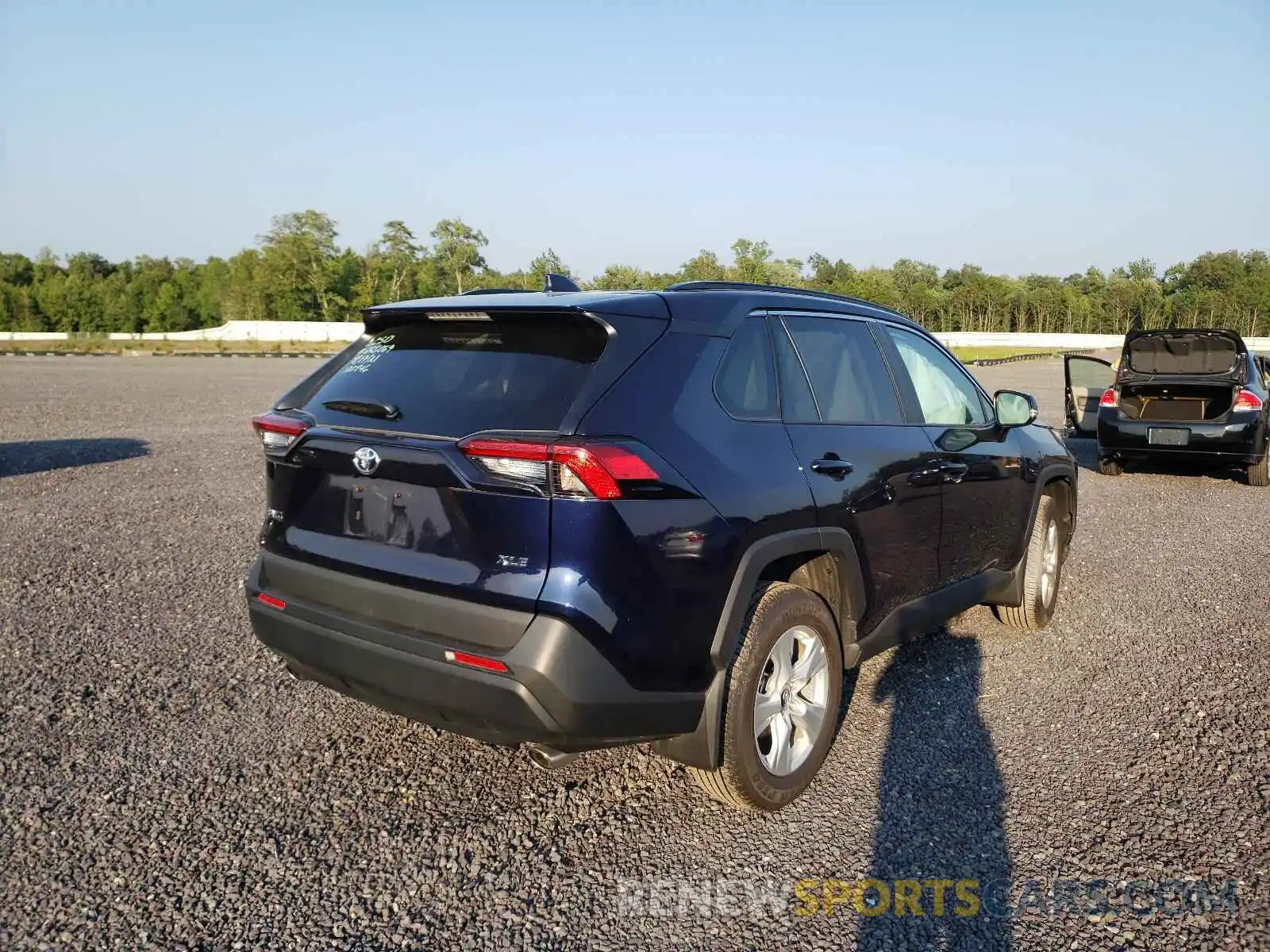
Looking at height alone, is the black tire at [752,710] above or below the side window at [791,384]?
below

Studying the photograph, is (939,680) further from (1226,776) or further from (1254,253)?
(1254,253)

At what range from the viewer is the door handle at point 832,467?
3.27 m

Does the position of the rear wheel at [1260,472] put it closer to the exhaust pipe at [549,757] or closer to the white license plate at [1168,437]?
the white license plate at [1168,437]

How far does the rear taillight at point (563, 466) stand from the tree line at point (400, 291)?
7980 cm

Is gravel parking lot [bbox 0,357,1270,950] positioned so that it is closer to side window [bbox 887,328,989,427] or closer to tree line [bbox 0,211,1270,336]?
side window [bbox 887,328,989,427]

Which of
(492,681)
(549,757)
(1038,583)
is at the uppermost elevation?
(492,681)

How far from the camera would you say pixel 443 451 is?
262 centimetres

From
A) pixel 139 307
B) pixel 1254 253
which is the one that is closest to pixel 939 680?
pixel 139 307

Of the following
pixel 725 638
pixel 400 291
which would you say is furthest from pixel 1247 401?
pixel 400 291

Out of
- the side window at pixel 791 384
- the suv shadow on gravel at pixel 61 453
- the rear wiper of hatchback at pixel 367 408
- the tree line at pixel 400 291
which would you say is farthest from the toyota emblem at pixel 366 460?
the tree line at pixel 400 291

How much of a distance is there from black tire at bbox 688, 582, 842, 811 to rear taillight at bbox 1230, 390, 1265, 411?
29.3ft

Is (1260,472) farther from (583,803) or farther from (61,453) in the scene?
(61,453)

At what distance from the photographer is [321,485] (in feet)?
9.82

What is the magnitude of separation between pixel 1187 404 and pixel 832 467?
9.66 meters
